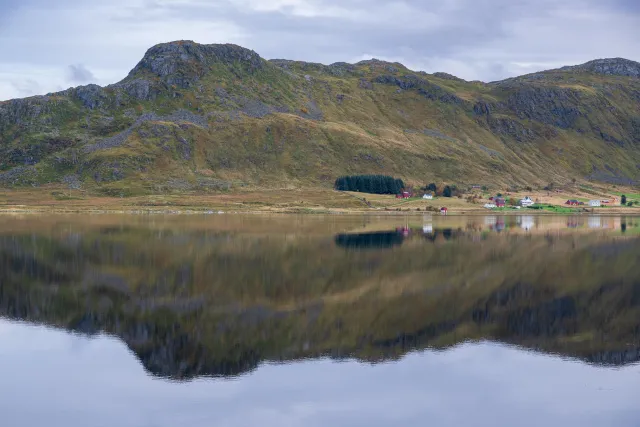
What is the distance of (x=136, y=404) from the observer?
26.5m

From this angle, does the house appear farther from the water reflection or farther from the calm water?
the calm water

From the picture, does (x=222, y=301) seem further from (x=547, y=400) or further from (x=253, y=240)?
(x=253, y=240)

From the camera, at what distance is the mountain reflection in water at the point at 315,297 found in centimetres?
3491

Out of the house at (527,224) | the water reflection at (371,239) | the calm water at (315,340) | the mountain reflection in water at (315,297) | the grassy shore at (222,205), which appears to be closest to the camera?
the calm water at (315,340)

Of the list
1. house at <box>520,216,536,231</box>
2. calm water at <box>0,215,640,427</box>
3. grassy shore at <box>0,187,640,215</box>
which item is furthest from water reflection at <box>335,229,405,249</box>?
grassy shore at <box>0,187,640,215</box>

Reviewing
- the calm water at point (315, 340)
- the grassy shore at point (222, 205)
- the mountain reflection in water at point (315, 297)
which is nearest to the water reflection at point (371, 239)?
the mountain reflection in water at point (315, 297)

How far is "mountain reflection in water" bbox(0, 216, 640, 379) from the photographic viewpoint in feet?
115

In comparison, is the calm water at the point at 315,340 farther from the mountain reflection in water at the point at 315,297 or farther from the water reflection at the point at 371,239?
the water reflection at the point at 371,239

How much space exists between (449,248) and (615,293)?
31478 mm

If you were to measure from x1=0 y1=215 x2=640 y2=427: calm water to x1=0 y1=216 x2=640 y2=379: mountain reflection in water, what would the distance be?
0.63ft

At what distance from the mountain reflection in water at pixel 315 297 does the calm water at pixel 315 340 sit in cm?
19

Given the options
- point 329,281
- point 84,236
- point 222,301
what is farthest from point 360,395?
point 84,236

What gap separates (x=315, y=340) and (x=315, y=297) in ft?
38.6

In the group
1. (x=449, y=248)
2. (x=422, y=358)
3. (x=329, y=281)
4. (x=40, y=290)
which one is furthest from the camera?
(x=449, y=248)
